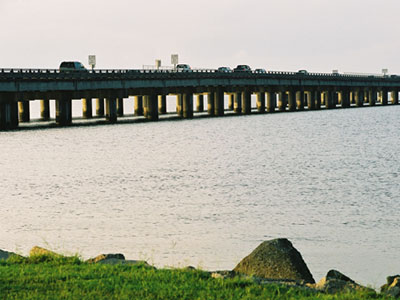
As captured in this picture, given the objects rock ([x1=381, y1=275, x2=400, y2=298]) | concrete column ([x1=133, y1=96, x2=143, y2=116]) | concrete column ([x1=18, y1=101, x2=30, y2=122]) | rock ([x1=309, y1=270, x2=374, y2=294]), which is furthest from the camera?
concrete column ([x1=133, y1=96, x2=143, y2=116])

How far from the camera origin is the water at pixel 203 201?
21812 millimetres

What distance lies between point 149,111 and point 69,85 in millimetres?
19632

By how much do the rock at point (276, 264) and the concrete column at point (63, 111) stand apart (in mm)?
70834

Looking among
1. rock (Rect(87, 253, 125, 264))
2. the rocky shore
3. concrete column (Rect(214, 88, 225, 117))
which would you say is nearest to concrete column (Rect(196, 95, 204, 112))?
concrete column (Rect(214, 88, 225, 117))

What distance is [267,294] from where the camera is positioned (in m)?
12.4

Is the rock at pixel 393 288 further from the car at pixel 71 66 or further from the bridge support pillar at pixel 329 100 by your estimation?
the bridge support pillar at pixel 329 100

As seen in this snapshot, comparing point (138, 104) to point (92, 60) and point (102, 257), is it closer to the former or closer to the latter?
point (92, 60)

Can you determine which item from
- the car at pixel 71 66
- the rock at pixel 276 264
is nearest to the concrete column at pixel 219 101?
the car at pixel 71 66

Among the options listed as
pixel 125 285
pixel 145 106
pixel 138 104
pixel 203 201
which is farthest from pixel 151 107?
pixel 125 285

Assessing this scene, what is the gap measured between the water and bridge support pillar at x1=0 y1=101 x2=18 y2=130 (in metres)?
10.8

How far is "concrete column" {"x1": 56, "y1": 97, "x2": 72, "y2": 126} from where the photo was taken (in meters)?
85.0

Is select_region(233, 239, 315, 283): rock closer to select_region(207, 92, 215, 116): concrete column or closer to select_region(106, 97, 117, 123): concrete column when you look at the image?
select_region(106, 97, 117, 123): concrete column

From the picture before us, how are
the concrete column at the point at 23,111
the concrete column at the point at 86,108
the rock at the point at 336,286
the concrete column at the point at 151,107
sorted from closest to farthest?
the rock at the point at 336,286 → the concrete column at the point at 151,107 → the concrete column at the point at 23,111 → the concrete column at the point at 86,108

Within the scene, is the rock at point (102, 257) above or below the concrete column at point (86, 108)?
below
